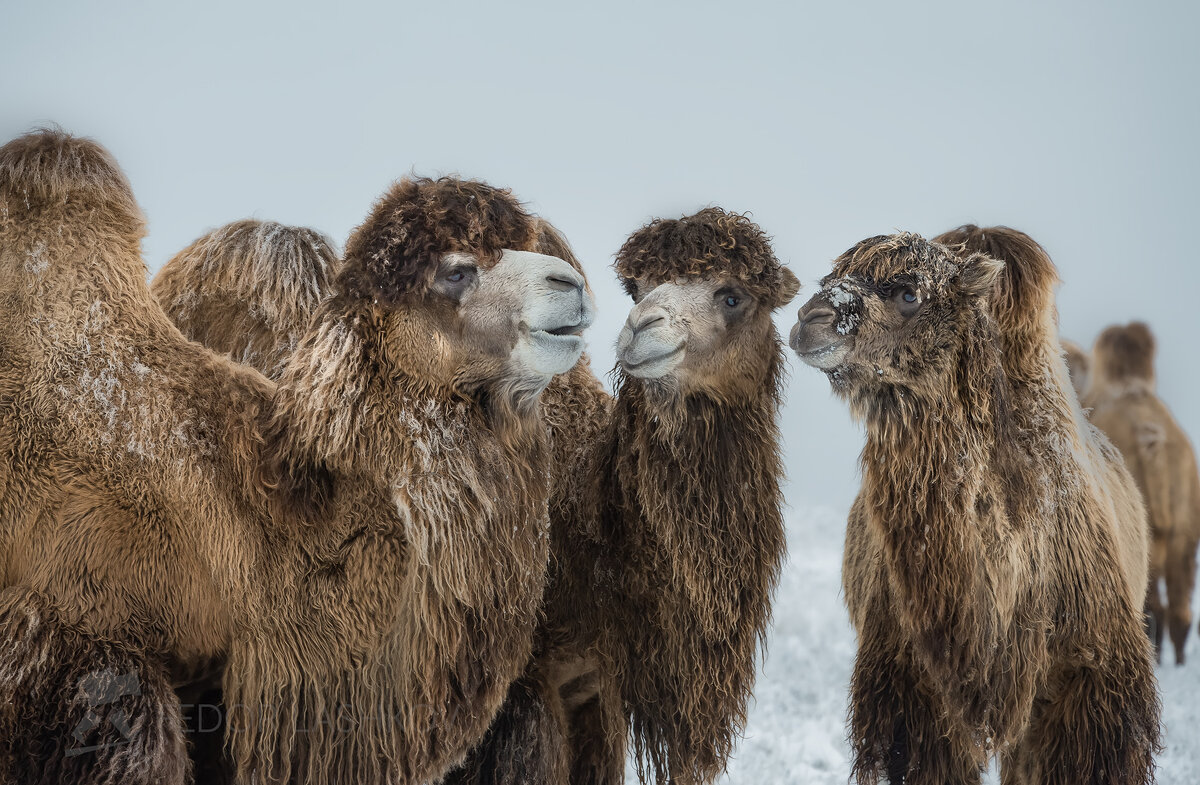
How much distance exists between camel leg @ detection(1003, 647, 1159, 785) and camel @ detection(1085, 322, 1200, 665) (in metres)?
5.94

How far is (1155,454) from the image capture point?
1011 cm

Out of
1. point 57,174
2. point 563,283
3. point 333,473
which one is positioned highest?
point 57,174

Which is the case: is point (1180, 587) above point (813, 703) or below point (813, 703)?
below

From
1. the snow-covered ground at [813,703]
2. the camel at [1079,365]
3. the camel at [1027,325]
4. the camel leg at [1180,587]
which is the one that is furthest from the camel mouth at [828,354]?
the camel leg at [1180,587]

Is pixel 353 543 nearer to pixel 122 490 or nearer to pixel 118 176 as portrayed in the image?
pixel 122 490

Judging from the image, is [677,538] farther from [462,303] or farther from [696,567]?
[462,303]

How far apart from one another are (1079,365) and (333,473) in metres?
7.86

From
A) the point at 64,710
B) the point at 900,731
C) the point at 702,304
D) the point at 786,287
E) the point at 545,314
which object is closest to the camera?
the point at 64,710

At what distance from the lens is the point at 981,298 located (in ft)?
14.4

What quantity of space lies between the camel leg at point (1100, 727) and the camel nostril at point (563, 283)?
231 cm

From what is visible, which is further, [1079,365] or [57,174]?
[1079,365]

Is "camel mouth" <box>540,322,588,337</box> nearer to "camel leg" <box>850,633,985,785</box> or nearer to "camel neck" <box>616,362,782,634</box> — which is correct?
"camel neck" <box>616,362,782,634</box>

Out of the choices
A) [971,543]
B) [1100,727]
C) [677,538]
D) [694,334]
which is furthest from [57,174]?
[1100,727]

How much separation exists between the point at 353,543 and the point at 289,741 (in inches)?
24.5
